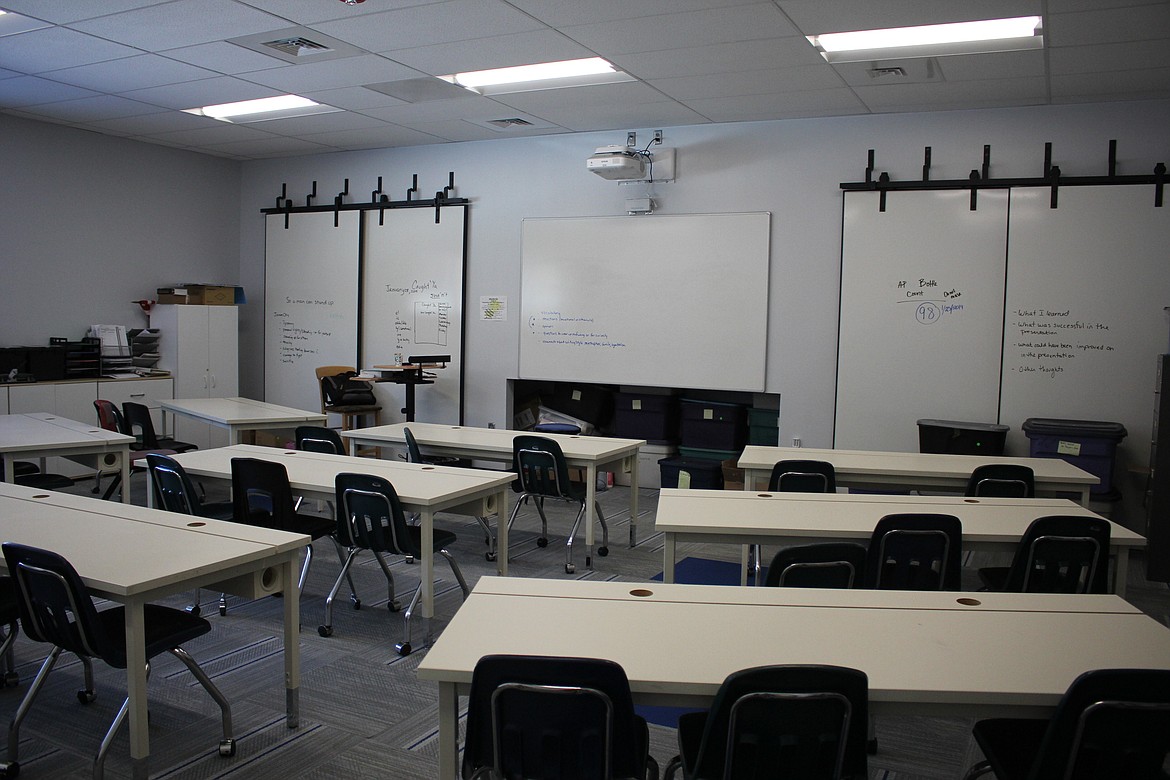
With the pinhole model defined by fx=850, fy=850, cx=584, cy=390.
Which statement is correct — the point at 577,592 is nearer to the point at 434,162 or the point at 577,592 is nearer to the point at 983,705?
the point at 983,705

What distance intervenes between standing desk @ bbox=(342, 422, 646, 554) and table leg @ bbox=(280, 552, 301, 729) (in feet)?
7.57

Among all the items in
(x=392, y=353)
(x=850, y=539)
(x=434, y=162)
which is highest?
(x=434, y=162)

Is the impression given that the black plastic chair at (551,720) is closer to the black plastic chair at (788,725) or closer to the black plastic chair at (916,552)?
the black plastic chair at (788,725)

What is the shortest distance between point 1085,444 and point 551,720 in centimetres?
513

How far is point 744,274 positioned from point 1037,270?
6.94ft

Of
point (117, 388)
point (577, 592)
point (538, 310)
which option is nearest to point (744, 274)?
point (538, 310)

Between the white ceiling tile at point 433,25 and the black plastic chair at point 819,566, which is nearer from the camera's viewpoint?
the black plastic chair at point 819,566

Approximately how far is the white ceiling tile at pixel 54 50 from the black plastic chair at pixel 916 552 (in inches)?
201

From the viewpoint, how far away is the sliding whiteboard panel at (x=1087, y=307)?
5.78 metres

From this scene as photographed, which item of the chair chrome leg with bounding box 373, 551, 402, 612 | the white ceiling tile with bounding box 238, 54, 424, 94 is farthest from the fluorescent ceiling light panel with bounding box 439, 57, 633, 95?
the chair chrome leg with bounding box 373, 551, 402, 612

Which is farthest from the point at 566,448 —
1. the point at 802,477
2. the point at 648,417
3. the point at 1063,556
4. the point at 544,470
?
the point at 1063,556

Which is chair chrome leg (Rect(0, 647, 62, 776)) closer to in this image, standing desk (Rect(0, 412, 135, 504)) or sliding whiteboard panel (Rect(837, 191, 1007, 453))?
standing desk (Rect(0, 412, 135, 504))

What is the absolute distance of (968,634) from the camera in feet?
6.98

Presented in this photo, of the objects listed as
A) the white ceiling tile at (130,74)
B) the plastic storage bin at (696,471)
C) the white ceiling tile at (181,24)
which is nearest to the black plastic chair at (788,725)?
the white ceiling tile at (181,24)
